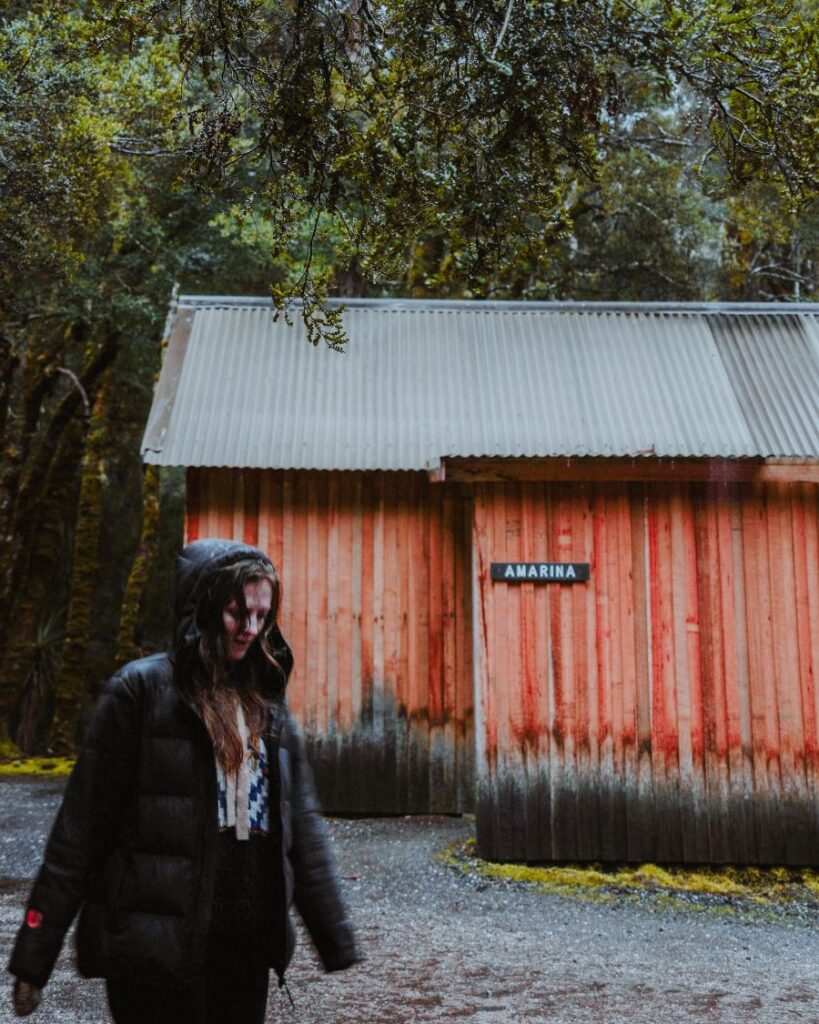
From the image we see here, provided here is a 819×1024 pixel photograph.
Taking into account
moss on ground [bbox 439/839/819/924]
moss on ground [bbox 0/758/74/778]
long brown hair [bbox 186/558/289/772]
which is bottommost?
moss on ground [bbox 439/839/819/924]

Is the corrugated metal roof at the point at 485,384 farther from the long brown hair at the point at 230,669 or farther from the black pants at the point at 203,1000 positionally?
the black pants at the point at 203,1000

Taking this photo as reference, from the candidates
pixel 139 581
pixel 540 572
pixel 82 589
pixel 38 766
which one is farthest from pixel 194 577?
pixel 82 589

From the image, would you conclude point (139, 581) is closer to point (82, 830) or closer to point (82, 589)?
point (82, 589)

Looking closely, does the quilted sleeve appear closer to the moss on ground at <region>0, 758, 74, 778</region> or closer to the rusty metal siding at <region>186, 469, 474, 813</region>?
the rusty metal siding at <region>186, 469, 474, 813</region>

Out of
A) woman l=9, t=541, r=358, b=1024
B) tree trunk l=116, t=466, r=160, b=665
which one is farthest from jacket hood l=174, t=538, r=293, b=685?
tree trunk l=116, t=466, r=160, b=665

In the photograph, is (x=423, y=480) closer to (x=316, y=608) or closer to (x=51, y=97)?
(x=316, y=608)

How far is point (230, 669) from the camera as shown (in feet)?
9.16

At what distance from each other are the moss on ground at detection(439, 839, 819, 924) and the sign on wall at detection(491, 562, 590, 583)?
7.34ft

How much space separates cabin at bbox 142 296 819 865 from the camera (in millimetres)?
8023

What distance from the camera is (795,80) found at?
15.1ft

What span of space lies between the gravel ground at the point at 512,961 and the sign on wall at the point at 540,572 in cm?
233

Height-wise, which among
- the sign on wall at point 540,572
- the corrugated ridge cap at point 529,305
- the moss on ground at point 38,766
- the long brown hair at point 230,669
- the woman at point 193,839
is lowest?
the moss on ground at point 38,766

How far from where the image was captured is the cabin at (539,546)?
802 cm

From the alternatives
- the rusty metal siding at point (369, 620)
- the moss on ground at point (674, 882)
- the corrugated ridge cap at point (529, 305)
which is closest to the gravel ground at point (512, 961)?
the moss on ground at point (674, 882)
